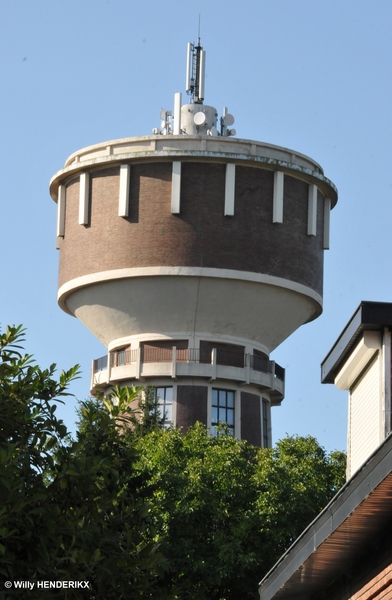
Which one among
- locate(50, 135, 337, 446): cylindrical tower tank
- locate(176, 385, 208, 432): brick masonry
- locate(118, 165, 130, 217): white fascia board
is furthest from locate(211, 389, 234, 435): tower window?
locate(118, 165, 130, 217): white fascia board

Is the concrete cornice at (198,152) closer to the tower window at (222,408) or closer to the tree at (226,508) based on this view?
the tower window at (222,408)

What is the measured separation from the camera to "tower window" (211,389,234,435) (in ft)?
147

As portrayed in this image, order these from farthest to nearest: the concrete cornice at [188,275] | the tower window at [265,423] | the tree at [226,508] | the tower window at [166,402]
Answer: the tower window at [265,423]
the tower window at [166,402]
the concrete cornice at [188,275]
the tree at [226,508]

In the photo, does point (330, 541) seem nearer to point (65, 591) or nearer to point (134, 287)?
point (65, 591)

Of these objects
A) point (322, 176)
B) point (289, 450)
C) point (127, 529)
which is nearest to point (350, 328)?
point (127, 529)

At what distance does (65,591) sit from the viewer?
13.2 meters

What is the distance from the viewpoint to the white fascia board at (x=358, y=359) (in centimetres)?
1448

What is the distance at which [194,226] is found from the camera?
44125mm

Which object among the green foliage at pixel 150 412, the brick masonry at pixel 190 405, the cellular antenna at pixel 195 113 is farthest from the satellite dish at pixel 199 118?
the green foliage at pixel 150 412

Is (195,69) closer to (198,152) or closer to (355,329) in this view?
(198,152)

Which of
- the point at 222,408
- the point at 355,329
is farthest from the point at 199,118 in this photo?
the point at 355,329

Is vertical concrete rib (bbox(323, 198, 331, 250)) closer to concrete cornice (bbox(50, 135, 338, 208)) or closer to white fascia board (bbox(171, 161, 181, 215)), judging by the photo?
concrete cornice (bbox(50, 135, 338, 208))

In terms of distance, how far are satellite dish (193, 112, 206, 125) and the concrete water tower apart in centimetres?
197

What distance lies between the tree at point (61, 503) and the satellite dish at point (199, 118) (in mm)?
31975
